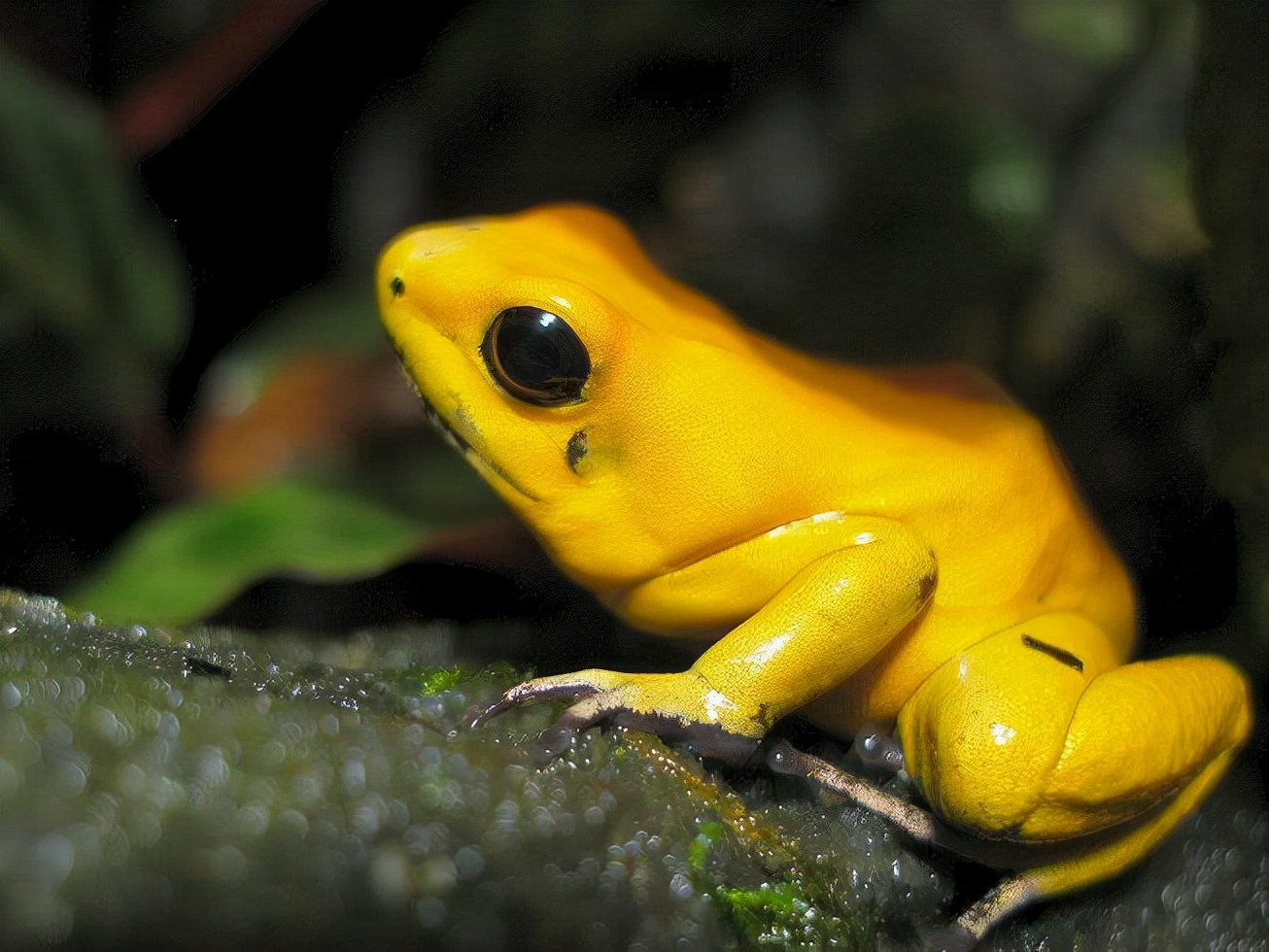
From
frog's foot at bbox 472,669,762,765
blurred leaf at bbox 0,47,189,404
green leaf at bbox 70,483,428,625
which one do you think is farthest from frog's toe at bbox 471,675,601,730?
blurred leaf at bbox 0,47,189,404

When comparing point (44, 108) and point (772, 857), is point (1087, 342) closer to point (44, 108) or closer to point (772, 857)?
point (772, 857)

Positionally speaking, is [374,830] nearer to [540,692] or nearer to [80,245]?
[540,692]

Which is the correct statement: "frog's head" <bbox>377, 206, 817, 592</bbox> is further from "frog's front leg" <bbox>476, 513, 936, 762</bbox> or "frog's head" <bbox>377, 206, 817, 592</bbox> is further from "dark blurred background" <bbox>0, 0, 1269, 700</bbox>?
"dark blurred background" <bbox>0, 0, 1269, 700</bbox>

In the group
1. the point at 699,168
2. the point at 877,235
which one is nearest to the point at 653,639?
the point at 877,235

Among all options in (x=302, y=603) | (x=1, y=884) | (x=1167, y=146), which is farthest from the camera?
(x=1167, y=146)

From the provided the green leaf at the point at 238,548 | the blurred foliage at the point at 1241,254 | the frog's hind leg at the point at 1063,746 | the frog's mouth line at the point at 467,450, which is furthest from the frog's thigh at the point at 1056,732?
the green leaf at the point at 238,548

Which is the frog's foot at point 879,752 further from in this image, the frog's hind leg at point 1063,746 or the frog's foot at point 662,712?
the frog's foot at point 662,712
